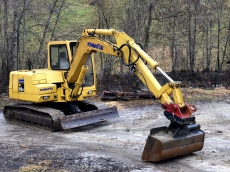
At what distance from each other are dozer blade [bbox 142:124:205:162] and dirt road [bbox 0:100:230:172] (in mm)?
182

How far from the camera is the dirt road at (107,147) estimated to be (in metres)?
6.96

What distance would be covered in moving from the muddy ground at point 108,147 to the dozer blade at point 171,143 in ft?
0.59

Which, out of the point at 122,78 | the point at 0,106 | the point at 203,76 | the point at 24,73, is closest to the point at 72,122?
the point at 24,73

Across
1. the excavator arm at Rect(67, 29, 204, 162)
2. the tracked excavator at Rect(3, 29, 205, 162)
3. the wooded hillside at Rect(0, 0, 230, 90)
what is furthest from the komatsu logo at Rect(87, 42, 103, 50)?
the wooded hillside at Rect(0, 0, 230, 90)

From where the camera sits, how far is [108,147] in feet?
27.4

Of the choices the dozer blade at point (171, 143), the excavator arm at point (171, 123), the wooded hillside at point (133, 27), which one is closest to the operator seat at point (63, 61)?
the excavator arm at point (171, 123)

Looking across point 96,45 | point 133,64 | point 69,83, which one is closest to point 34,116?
point 69,83

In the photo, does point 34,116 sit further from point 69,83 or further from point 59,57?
point 59,57

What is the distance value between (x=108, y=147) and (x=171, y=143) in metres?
1.85

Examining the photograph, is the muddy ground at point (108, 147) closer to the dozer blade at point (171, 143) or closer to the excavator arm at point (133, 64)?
the dozer blade at point (171, 143)

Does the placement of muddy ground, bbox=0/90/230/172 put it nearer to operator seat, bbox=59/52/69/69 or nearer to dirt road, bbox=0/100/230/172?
dirt road, bbox=0/100/230/172

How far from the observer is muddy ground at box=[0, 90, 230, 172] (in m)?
6.96

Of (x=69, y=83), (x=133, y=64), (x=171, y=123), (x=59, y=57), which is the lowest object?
(x=171, y=123)

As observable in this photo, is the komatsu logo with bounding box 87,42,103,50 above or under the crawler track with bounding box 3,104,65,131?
above
